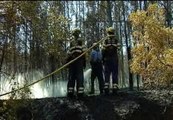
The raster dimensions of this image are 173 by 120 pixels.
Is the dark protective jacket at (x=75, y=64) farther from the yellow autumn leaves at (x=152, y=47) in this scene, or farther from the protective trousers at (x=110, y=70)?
the yellow autumn leaves at (x=152, y=47)

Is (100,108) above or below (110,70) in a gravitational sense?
below

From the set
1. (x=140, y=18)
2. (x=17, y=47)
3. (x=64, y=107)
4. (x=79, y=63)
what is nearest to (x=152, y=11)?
(x=140, y=18)

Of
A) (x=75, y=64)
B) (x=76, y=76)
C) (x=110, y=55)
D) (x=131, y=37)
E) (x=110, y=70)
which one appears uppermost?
(x=131, y=37)

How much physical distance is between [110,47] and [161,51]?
171 cm

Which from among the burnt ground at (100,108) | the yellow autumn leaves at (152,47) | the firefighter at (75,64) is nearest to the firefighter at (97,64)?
the firefighter at (75,64)

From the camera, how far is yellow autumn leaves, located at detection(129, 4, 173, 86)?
1045cm

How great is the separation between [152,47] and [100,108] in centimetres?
202

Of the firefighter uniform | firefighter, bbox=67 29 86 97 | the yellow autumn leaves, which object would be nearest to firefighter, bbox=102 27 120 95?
the firefighter uniform

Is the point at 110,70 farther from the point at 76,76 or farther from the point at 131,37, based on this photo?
the point at 131,37

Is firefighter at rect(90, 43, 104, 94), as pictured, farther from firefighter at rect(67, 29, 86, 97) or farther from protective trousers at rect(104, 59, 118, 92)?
firefighter at rect(67, 29, 86, 97)

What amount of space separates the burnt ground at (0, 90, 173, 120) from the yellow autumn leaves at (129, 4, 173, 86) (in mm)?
583

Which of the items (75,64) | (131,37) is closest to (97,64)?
(75,64)

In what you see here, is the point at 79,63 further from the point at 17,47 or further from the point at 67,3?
the point at 67,3

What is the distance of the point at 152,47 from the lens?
35.1ft
